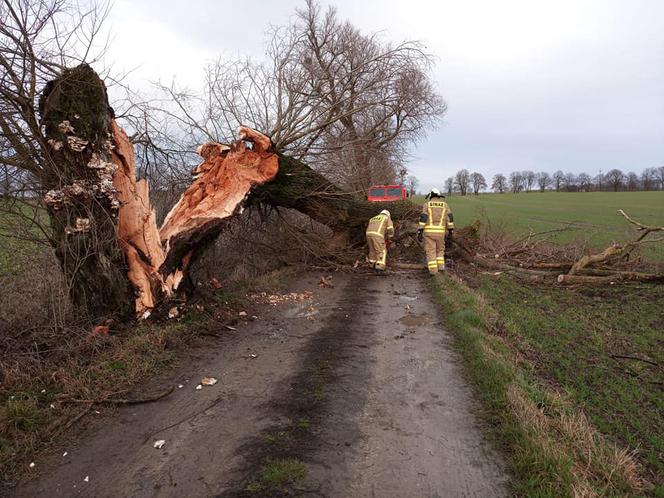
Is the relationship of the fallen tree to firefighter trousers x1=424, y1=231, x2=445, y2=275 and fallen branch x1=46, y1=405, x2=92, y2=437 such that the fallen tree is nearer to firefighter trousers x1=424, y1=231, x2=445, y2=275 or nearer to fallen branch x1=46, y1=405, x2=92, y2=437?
fallen branch x1=46, y1=405, x2=92, y2=437

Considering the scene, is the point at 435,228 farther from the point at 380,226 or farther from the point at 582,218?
the point at 582,218

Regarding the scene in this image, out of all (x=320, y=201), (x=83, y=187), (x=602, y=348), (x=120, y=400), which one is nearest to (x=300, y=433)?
(x=120, y=400)

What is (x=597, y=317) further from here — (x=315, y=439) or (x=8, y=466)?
(x=8, y=466)

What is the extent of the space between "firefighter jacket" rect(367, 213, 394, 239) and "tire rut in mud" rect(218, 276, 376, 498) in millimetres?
4492

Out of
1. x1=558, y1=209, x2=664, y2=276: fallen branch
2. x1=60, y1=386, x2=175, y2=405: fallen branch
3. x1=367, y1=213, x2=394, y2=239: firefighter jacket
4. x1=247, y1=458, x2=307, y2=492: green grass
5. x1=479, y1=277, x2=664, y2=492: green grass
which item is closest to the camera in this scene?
x1=247, y1=458, x2=307, y2=492: green grass

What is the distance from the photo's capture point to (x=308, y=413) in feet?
11.8

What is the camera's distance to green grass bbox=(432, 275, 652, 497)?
2.87 m

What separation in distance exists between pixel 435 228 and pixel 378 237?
1341mm

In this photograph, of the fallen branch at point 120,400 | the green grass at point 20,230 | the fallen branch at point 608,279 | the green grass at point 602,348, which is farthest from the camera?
the fallen branch at point 608,279

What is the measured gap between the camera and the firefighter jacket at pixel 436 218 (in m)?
9.66

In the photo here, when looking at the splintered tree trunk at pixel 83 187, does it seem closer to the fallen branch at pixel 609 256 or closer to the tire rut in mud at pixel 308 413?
the tire rut in mud at pixel 308 413

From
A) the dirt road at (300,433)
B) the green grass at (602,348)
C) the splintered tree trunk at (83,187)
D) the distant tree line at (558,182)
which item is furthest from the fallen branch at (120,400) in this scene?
the distant tree line at (558,182)

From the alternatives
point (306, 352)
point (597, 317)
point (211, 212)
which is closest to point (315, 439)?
point (306, 352)

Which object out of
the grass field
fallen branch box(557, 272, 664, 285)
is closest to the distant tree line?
the grass field
